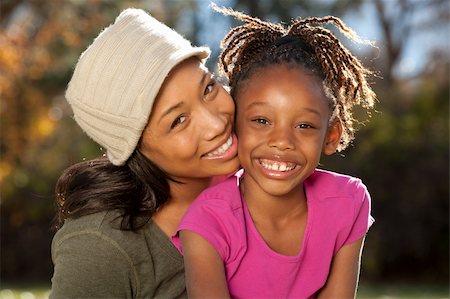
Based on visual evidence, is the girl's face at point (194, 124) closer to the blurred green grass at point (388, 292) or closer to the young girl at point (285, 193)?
the young girl at point (285, 193)

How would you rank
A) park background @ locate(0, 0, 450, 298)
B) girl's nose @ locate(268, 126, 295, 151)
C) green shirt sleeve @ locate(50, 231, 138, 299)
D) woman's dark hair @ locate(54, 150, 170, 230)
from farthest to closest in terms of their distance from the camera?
park background @ locate(0, 0, 450, 298) < woman's dark hair @ locate(54, 150, 170, 230) < green shirt sleeve @ locate(50, 231, 138, 299) < girl's nose @ locate(268, 126, 295, 151)

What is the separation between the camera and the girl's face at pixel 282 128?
348 cm

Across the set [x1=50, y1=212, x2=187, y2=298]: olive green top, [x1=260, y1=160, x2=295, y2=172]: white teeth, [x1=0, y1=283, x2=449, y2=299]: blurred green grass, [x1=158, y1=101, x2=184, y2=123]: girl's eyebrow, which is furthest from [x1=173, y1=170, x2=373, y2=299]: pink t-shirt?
[x1=0, y1=283, x2=449, y2=299]: blurred green grass

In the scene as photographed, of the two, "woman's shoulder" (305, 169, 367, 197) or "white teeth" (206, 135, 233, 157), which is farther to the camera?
"woman's shoulder" (305, 169, 367, 197)

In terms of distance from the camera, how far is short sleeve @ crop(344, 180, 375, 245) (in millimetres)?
3758

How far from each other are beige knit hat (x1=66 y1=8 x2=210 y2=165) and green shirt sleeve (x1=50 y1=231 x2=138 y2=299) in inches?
17.1

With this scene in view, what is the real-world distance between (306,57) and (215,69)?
9862 millimetres

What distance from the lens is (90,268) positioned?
3.58 m

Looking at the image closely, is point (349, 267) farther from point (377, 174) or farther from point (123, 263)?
point (377, 174)

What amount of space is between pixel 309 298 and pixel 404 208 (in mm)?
9006

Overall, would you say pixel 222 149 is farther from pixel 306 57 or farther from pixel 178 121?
pixel 306 57

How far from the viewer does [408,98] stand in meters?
14.5

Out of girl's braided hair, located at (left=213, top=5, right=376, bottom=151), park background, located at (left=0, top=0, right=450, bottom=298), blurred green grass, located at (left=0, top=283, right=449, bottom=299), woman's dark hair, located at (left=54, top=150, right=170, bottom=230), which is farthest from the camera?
park background, located at (left=0, top=0, right=450, bottom=298)

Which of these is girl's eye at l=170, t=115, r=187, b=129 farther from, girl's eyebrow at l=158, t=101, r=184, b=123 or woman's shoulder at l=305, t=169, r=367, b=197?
woman's shoulder at l=305, t=169, r=367, b=197
